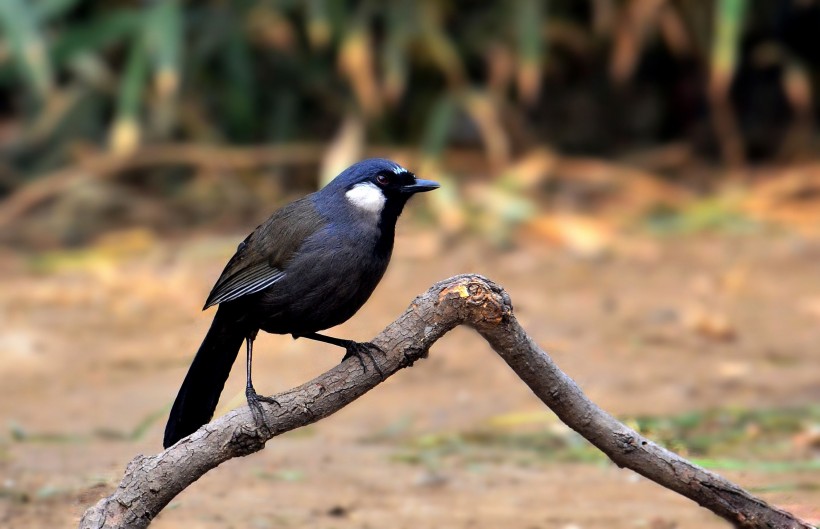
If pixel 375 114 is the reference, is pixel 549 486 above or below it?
below

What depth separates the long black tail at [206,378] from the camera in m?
2.78

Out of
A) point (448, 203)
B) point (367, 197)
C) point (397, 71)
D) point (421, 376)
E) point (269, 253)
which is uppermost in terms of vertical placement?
point (397, 71)

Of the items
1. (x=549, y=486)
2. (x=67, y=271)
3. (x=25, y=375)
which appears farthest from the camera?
(x=67, y=271)

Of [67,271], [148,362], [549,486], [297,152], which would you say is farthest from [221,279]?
[297,152]

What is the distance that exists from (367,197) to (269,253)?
0.85 feet

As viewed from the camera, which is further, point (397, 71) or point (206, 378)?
point (397, 71)

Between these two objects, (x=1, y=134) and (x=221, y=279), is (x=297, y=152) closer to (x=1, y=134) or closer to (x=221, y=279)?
(x=1, y=134)

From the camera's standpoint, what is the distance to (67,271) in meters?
6.28

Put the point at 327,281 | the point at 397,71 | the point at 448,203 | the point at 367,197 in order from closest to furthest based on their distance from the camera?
the point at 327,281 → the point at 367,197 → the point at 448,203 → the point at 397,71

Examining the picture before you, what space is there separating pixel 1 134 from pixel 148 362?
3425 mm

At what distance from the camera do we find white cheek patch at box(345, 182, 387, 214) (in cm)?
277

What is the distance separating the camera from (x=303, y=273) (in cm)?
267

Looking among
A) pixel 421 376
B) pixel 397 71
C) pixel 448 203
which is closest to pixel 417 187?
pixel 421 376

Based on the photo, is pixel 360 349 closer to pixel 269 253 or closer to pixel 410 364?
pixel 410 364
